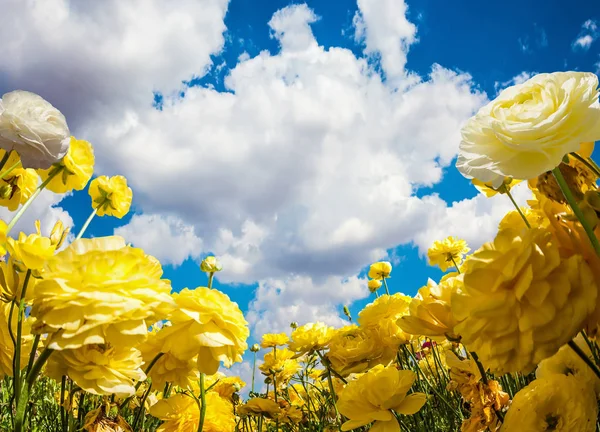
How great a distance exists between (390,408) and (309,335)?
708mm

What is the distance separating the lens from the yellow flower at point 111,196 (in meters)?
1.96

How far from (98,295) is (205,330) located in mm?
286

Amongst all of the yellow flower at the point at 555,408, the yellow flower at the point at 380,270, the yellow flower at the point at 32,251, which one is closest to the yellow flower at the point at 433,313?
the yellow flower at the point at 555,408

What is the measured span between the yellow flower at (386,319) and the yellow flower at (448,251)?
2.02 metres

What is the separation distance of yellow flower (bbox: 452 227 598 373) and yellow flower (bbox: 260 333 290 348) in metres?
2.67

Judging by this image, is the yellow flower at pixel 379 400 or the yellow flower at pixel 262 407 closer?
the yellow flower at pixel 379 400

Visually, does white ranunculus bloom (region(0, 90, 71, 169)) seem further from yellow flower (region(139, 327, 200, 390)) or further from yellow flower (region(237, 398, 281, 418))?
yellow flower (region(237, 398, 281, 418))

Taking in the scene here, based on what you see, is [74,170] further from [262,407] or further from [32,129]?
[262,407]

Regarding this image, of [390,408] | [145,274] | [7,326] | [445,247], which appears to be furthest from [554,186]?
[445,247]

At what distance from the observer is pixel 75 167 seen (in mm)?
1564

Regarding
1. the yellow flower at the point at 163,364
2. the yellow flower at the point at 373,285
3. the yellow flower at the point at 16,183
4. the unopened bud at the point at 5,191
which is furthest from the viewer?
the yellow flower at the point at 373,285

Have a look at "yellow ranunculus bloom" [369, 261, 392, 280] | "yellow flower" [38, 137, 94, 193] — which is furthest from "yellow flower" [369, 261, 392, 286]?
"yellow flower" [38, 137, 94, 193]

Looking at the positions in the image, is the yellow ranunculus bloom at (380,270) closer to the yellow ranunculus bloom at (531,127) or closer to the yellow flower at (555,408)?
the yellow flower at (555,408)

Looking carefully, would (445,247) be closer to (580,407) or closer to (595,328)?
(580,407)
